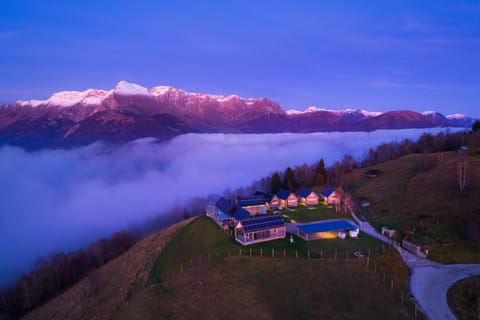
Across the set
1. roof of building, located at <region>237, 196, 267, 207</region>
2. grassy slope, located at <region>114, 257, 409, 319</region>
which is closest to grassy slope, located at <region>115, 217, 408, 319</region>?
grassy slope, located at <region>114, 257, 409, 319</region>

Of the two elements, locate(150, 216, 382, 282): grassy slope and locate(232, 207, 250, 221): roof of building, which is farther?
Answer: locate(232, 207, 250, 221): roof of building

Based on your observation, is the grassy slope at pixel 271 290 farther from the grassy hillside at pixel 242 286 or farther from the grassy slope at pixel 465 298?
the grassy slope at pixel 465 298

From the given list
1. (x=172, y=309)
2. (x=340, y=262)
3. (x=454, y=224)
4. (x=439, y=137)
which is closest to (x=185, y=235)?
(x=172, y=309)

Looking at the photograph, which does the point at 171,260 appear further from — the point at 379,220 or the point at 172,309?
the point at 379,220

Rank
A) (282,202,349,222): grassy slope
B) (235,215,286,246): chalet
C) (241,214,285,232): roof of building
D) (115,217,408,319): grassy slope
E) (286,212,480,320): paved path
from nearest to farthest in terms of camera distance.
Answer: (286,212,480,320): paved path → (115,217,408,319): grassy slope → (235,215,286,246): chalet → (241,214,285,232): roof of building → (282,202,349,222): grassy slope

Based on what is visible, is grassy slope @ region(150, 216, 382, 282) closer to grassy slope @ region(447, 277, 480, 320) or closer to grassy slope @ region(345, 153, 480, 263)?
grassy slope @ region(345, 153, 480, 263)

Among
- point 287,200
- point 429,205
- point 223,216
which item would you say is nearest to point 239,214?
point 223,216

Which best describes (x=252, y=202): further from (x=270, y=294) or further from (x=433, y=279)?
(x=433, y=279)

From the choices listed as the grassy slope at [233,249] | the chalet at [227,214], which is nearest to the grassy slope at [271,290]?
the grassy slope at [233,249]
